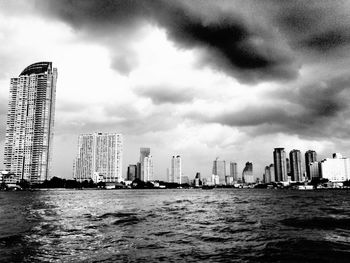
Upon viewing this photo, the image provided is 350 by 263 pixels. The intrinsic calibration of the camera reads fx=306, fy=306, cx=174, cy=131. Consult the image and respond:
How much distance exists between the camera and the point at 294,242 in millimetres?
19828

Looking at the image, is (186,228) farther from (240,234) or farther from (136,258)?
(136,258)

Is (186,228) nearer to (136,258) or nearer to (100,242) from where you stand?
(100,242)

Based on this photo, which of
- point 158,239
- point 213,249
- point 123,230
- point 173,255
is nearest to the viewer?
point 173,255

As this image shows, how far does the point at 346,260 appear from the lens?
49.1 ft

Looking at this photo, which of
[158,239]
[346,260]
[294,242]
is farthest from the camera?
[158,239]

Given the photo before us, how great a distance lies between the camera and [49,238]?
72.2 feet

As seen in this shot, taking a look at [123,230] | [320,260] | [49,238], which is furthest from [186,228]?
[320,260]

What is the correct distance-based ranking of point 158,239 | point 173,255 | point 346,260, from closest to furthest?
point 346,260
point 173,255
point 158,239

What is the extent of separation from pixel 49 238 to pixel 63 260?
786 cm

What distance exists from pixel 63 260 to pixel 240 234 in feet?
43.9

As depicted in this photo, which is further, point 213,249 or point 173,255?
point 213,249

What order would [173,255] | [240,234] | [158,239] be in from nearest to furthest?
[173,255] < [158,239] < [240,234]

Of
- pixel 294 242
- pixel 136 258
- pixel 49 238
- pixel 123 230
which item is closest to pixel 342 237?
pixel 294 242

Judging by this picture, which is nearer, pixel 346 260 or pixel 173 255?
pixel 346 260
